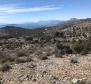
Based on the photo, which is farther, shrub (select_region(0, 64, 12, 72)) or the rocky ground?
shrub (select_region(0, 64, 12, 72))

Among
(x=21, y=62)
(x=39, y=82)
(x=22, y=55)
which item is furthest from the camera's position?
(x=22, y=55)

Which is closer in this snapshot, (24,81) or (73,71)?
(24,81)

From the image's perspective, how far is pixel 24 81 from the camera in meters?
15.2

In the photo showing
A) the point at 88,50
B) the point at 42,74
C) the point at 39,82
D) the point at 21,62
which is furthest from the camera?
the point at 88,50

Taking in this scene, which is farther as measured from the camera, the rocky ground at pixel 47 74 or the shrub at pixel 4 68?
the shrub at pixel 4 68

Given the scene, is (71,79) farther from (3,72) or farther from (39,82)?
(3,72)

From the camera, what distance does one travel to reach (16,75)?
1681cm

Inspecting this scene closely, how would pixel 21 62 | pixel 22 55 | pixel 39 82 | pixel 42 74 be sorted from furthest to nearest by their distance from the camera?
pixel 22 55, pixel 21 62, pixel 42 74, pixel 39 82

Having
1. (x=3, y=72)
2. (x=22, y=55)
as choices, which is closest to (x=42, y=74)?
(x=3, y=72)

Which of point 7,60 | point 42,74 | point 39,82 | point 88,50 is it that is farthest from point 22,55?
point 39,82

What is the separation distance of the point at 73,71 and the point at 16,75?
134 inches

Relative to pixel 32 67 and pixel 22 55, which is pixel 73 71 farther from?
pixel 22 55

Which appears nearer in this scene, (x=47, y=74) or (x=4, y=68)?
(x=47, y=74)

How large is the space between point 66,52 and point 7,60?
7.07 metres
